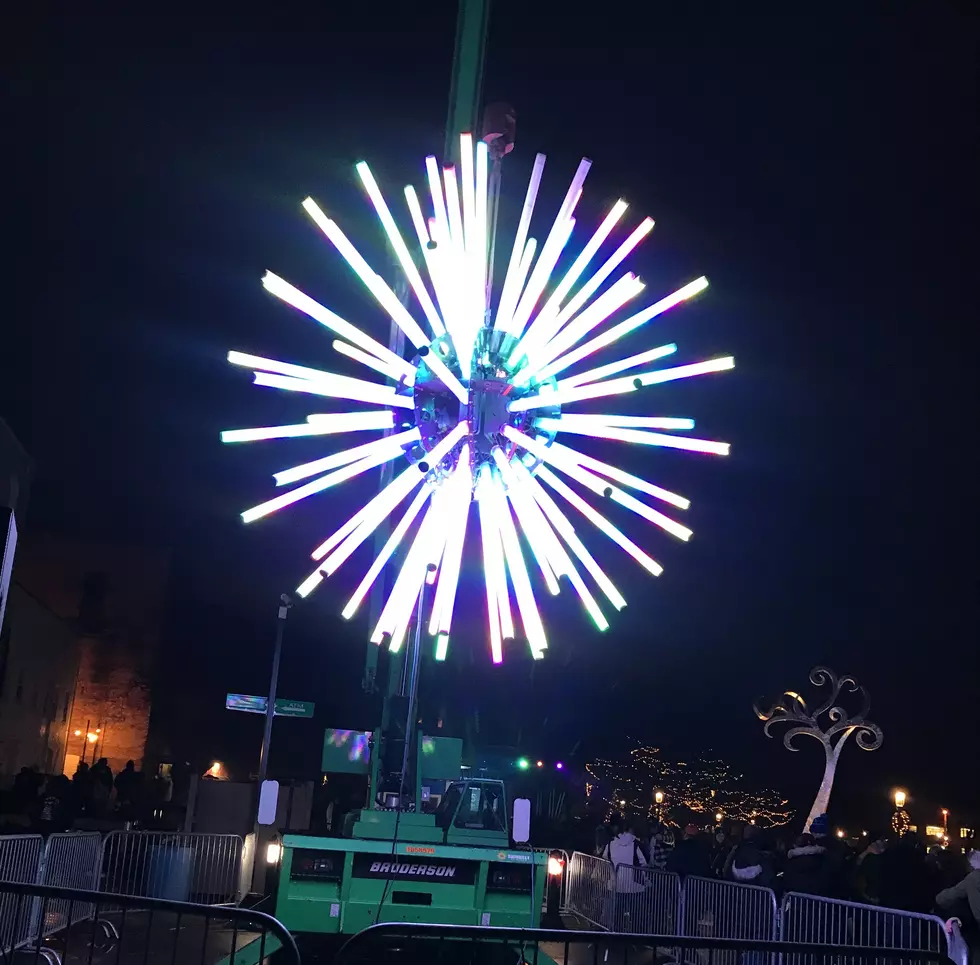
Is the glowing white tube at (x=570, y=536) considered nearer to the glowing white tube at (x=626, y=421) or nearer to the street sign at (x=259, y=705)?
the glowing white tube at (x=626, y=421)

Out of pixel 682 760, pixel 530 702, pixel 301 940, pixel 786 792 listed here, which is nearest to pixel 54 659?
pixel 530 702

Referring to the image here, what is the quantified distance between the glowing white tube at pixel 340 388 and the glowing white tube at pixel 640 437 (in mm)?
1970

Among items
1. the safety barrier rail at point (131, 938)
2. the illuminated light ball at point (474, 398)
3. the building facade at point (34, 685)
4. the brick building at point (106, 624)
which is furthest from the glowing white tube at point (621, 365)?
the brick building at point (106, 624)

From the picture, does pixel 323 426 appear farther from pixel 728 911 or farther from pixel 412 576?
pixel 728 911

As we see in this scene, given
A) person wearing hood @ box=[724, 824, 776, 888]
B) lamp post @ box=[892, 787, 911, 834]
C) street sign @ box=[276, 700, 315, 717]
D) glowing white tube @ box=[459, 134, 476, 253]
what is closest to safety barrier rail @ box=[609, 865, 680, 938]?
person wearing hood @ box=[724, 824, 776, 888]

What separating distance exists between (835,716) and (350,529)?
13.5 metres

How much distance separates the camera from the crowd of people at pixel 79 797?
15.5m

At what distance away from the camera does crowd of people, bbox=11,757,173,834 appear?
1548 centimetres

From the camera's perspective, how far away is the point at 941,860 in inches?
502

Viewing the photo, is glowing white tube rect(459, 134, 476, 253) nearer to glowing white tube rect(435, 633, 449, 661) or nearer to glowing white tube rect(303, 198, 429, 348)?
glowing white tube rect(303, 198, 429, 348)

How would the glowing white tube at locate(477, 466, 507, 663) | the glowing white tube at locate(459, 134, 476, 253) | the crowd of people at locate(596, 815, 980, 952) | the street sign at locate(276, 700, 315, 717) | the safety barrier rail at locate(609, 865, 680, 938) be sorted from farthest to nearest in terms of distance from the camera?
the street sign at locate(276, 700, 315, 717), the safety barrier rail at locate(609, 865, 680, 938), the glowing white tube at locate(477, 466, 507, 663), the glowing white tube at locate(459, 134, 476, 253), the crowd of people at locate(596, 815, 980, 952)

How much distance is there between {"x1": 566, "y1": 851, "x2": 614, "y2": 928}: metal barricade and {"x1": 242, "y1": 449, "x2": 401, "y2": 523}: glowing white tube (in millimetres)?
7462

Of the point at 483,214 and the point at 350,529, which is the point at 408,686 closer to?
the point at 350,529

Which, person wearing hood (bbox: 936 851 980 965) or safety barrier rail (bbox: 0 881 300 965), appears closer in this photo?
safety barrier rail (bbox: 0 881 300 965)
